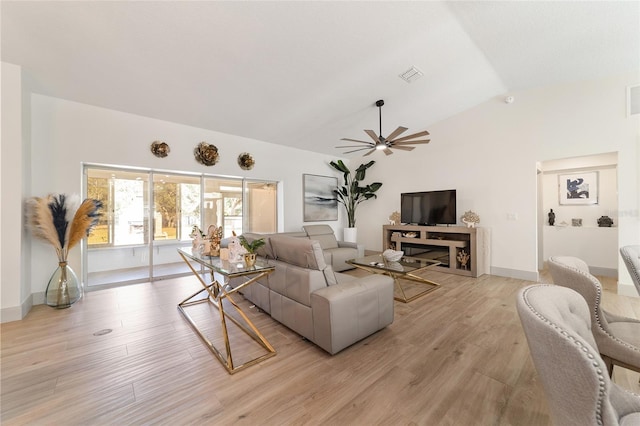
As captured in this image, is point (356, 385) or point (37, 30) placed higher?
point (37, 30)

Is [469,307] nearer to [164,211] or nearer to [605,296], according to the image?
[605,296]

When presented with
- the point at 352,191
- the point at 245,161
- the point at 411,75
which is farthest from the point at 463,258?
the point at 245,161

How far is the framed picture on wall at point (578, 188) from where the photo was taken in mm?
4914

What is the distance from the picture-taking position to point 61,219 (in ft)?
11.1

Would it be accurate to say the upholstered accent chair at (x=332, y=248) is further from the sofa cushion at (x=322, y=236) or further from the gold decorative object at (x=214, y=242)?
the gold decorative object at (x=214, y=242)

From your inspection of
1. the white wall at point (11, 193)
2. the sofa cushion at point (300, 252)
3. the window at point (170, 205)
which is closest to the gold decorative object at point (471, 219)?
the sofa cushion at point (300, 252)

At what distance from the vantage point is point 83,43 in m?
2.78

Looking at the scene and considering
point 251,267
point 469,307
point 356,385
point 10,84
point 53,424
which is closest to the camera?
point 53,424

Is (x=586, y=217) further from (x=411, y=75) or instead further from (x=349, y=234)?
(x=349, y=234)

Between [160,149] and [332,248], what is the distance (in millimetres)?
3955

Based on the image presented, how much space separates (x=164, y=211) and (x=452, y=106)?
21.2ft

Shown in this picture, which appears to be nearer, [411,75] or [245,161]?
[411,75]

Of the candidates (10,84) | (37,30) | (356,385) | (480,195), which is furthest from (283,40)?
(480,195)

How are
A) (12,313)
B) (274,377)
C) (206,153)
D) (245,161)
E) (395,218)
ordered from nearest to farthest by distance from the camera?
(274,377) < (12,313) < (206,153) < (245,161) < (395,218)
